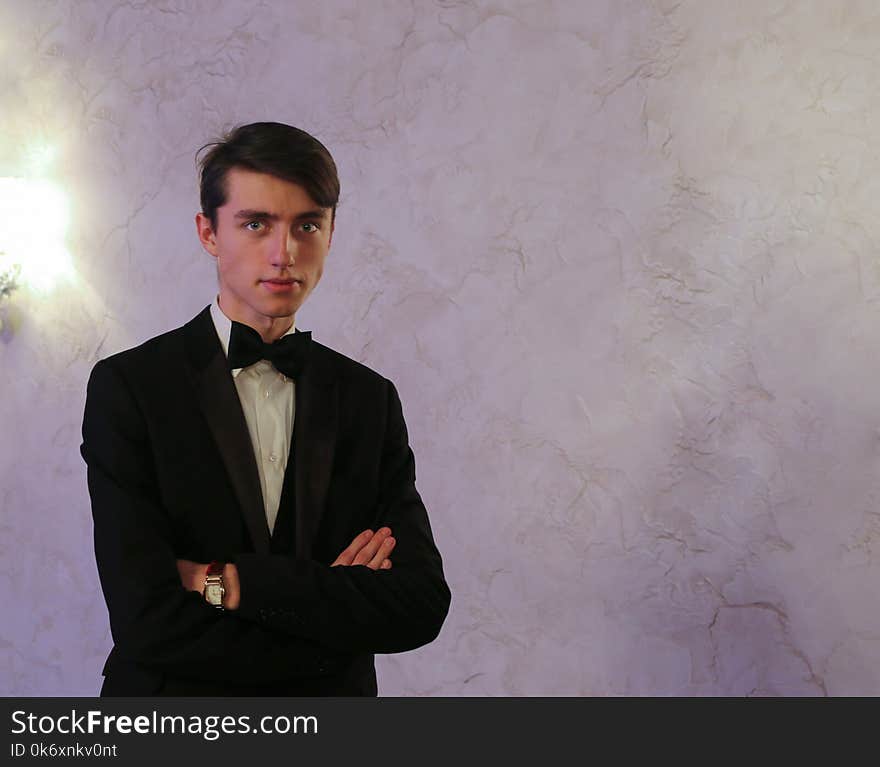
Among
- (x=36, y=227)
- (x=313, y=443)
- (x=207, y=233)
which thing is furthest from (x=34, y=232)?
(x=313, y=443)

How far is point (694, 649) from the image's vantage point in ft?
8.64

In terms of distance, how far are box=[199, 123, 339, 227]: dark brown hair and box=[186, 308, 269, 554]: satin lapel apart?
24 centimetres

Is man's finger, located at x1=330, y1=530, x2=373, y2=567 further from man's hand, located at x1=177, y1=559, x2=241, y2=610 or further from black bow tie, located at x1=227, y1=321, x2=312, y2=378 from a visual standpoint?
black bow tie, located at x1=227, y1=321, x2=312, y2=378

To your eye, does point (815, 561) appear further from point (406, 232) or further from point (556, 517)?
point (406, 232)

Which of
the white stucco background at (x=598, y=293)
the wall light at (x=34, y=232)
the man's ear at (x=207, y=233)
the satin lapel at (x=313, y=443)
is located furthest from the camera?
the wall light at (x=34, y=232)

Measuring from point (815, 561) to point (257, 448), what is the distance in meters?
1.42

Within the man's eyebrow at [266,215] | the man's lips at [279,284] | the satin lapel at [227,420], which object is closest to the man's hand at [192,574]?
the satin lapel at [227,420]

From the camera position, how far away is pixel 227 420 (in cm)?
190

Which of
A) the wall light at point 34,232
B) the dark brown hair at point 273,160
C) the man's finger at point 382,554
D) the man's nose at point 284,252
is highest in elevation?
the wall light at point 34,232

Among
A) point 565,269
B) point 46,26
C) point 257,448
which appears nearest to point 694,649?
point 565,269

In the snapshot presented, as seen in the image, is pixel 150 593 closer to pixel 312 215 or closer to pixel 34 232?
pixel 312 215

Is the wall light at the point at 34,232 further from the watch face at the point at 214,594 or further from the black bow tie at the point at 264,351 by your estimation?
the watch face at the point at 214,594

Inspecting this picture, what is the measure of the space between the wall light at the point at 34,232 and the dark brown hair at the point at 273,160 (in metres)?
1.66

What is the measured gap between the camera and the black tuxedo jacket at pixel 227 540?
178 centimetres
